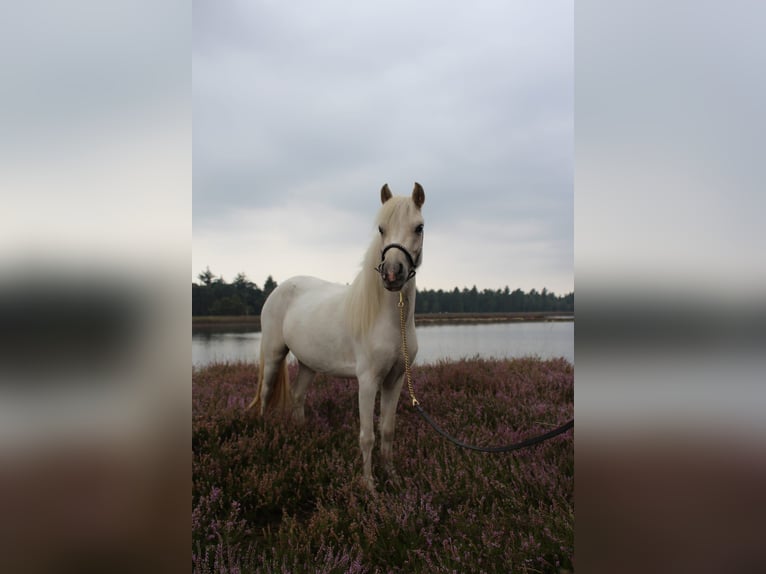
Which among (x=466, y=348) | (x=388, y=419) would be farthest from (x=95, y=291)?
(x=466, y=348)

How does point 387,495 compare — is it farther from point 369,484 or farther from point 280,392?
point 280,392

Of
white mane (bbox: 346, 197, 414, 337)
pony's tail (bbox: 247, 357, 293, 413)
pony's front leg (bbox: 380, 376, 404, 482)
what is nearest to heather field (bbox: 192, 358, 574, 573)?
pony's front leg (bbox: 380, 376, 404, 482)

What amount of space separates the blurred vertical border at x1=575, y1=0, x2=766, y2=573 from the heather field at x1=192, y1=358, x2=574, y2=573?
153 cm

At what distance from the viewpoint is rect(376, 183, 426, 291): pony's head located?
99.0 inches

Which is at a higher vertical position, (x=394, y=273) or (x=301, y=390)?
(x=394, y=273)

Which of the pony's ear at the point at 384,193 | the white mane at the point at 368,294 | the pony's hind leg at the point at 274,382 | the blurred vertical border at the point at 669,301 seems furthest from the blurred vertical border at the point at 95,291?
the pony's hind leg at the point at 274,382

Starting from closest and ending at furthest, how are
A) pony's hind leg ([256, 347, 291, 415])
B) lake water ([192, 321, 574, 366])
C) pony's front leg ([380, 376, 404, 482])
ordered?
pony's front leg ([380, 376, 404, 482]) < pony's hind leg ([256, 347, 291, 415]) < lake water ([192, 321, 574, 366])

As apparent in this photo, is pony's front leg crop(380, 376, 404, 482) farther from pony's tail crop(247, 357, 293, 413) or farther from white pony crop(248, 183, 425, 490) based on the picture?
pony's tail crop(247, 357, 293, 413)

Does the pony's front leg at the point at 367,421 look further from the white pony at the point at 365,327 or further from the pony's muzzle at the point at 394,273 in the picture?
the pony's muzzle at the point at 394,273

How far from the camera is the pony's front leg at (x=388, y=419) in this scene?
312 centimetres

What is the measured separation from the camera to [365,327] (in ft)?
9.86

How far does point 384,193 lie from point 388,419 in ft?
5.79

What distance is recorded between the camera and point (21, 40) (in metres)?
0.67

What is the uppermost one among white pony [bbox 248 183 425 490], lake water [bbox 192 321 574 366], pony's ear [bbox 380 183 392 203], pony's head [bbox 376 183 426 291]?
pony's ear [bbox 380 183 392 203]
